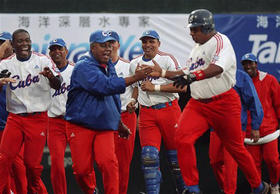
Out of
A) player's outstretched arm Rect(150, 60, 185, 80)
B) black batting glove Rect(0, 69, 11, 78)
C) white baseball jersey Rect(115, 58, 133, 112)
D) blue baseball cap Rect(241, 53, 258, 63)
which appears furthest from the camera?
blue baseball cap Rect(241, 53, 258, 63)

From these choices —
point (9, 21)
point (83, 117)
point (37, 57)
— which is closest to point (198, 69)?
point (83, 117)

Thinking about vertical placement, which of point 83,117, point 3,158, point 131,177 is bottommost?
point 131,177

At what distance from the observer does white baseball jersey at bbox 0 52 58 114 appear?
878 centimetres

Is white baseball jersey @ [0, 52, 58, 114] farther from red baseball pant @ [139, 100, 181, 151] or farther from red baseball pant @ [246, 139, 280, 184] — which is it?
red baseball pant @ [246, 139, 280, 184]

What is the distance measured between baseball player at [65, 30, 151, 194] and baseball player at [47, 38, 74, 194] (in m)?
1.38

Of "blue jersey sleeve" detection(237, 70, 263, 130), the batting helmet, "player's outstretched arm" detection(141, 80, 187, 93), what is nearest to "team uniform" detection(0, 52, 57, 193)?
"player's outstretched arm" detection(141, 80, 187, 93)

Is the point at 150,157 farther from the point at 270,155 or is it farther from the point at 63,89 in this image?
the point at 270,155

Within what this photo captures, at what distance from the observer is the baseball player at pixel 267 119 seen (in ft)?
34.7

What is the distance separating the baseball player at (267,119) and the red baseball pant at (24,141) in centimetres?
331

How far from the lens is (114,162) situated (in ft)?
25.3

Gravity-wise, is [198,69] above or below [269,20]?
below

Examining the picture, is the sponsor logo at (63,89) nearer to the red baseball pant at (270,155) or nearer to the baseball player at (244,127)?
the baseball player at (244,127)
